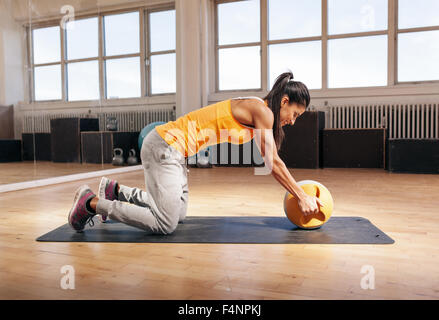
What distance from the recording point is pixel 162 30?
22.5 ft

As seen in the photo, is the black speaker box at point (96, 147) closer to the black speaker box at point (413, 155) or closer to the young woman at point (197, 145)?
the young woman at point (197, 145)

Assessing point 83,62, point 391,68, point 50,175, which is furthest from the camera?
point 391,68

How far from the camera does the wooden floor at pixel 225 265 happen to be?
4.32 feet

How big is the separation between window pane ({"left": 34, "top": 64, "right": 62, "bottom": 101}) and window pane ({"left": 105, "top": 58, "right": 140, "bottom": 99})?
1.19m

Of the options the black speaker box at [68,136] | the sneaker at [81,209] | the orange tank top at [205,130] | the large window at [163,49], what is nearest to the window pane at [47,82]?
the black speaker box at [68,136]

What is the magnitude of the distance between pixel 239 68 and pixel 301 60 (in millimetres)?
1027

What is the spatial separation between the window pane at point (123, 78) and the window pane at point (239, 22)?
1502 mm

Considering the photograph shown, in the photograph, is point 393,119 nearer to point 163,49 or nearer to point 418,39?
point 418,39

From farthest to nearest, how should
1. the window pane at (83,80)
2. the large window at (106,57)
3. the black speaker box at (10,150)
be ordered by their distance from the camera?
the window pane at (83,80)
the large window at (106,57)
the black speaker box at (10,150)

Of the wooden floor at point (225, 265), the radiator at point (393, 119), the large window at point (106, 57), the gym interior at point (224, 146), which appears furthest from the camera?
the radiator at point (393, 119)

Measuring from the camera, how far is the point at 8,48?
372 centimetres

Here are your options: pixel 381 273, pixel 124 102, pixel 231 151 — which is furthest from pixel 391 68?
pixel 381 273
